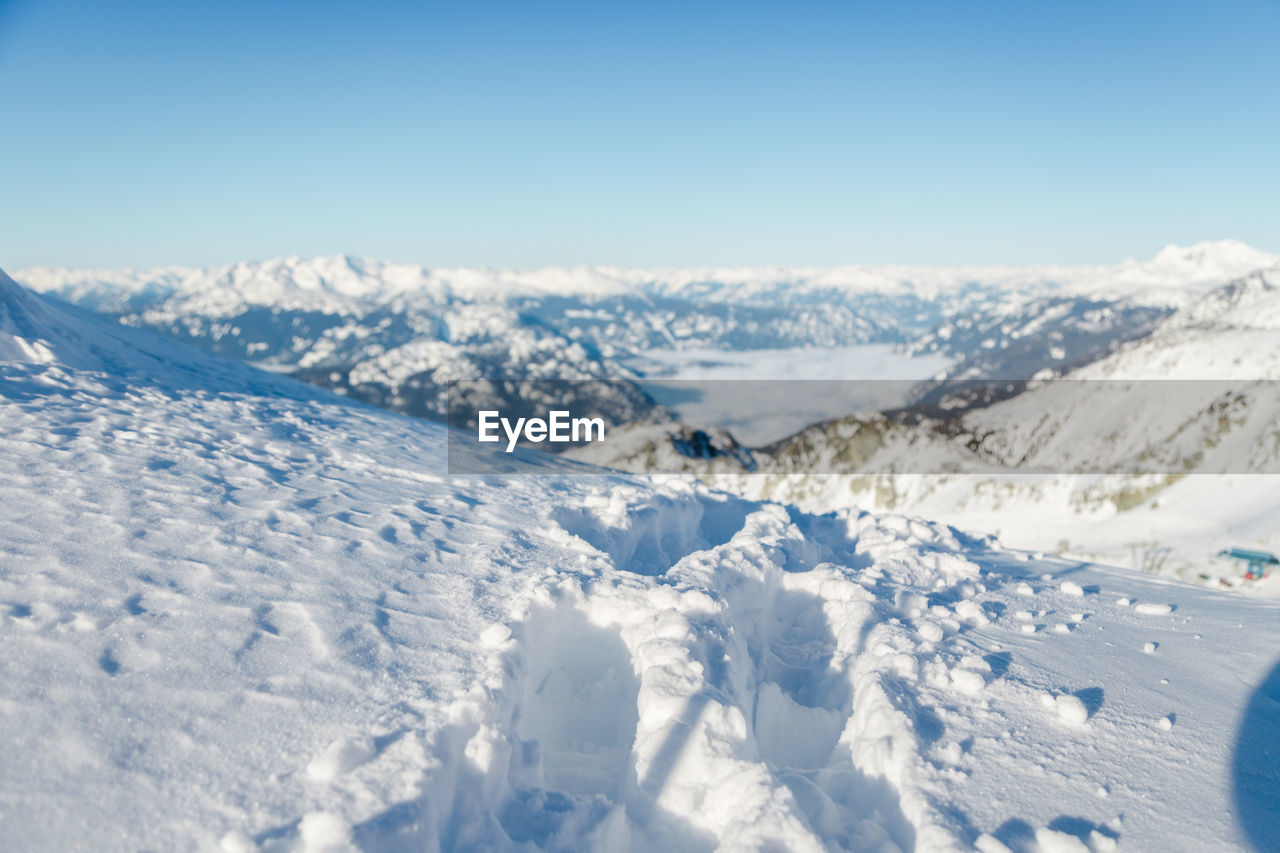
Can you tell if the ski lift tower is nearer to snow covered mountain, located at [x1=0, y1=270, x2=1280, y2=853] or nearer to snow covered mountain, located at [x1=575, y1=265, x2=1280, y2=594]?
snow covered mountain, located at [x1=575, y1=265, x2=1280, y2=594]

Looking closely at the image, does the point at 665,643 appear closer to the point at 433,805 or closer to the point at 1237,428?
the point at 433,805

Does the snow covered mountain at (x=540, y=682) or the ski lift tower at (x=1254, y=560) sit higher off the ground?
the snow covered mountain at (x=540, y=682)

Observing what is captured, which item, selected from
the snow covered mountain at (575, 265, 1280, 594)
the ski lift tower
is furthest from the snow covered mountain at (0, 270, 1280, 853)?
the ski lift tower

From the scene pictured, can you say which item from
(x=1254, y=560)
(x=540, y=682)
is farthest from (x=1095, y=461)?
(x=540, y=682)

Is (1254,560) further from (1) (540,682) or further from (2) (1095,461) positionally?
(2) (1095,461)

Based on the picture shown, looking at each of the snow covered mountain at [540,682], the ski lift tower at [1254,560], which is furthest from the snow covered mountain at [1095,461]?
the snow covered mountain at [540,682]

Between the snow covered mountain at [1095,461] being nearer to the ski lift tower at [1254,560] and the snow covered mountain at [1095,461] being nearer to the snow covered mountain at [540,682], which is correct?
the ski lift tower at [1254,560]

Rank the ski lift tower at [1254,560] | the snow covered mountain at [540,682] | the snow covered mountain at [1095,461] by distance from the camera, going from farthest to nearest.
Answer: the snow covered mountain at [1095,461] → the ski lift tower at [1254,560] → the snow covered mountain at [540,682]

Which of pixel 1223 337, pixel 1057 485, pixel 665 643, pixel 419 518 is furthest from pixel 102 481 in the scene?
pixel 1223 337
